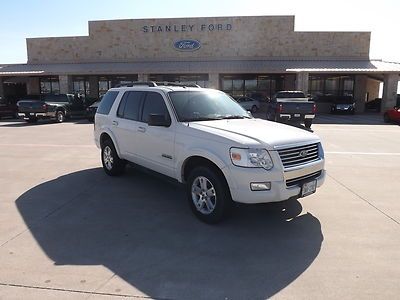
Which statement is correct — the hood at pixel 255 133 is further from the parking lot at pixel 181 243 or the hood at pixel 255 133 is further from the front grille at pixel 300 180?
the parking lot at pixel 181 243

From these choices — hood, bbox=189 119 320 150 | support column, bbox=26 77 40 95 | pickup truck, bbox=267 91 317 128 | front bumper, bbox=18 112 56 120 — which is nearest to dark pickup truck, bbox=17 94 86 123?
front bumper, bbox=18 112 56 120

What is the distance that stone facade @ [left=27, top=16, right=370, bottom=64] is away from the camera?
97.8 ft

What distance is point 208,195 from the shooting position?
4.94 metres

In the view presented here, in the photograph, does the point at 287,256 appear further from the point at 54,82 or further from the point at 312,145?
the point at 54,82

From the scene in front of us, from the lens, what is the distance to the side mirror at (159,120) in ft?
17.6

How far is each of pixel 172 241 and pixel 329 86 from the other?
30649 millimetres

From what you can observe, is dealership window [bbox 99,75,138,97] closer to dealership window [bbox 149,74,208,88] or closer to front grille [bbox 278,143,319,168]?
dealership window [bbox 149,74,208,88]

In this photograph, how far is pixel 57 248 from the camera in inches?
166

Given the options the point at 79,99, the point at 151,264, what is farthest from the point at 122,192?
the point at 79,99

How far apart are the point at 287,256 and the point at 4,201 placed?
15.4 feet

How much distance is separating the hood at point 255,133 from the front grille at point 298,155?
9 centimetres

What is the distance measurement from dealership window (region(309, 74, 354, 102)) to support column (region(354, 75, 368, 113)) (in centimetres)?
43

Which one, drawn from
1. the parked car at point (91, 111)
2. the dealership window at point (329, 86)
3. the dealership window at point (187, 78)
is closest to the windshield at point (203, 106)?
the parked car at point (91, 111)

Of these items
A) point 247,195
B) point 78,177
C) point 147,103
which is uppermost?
point 147,103
